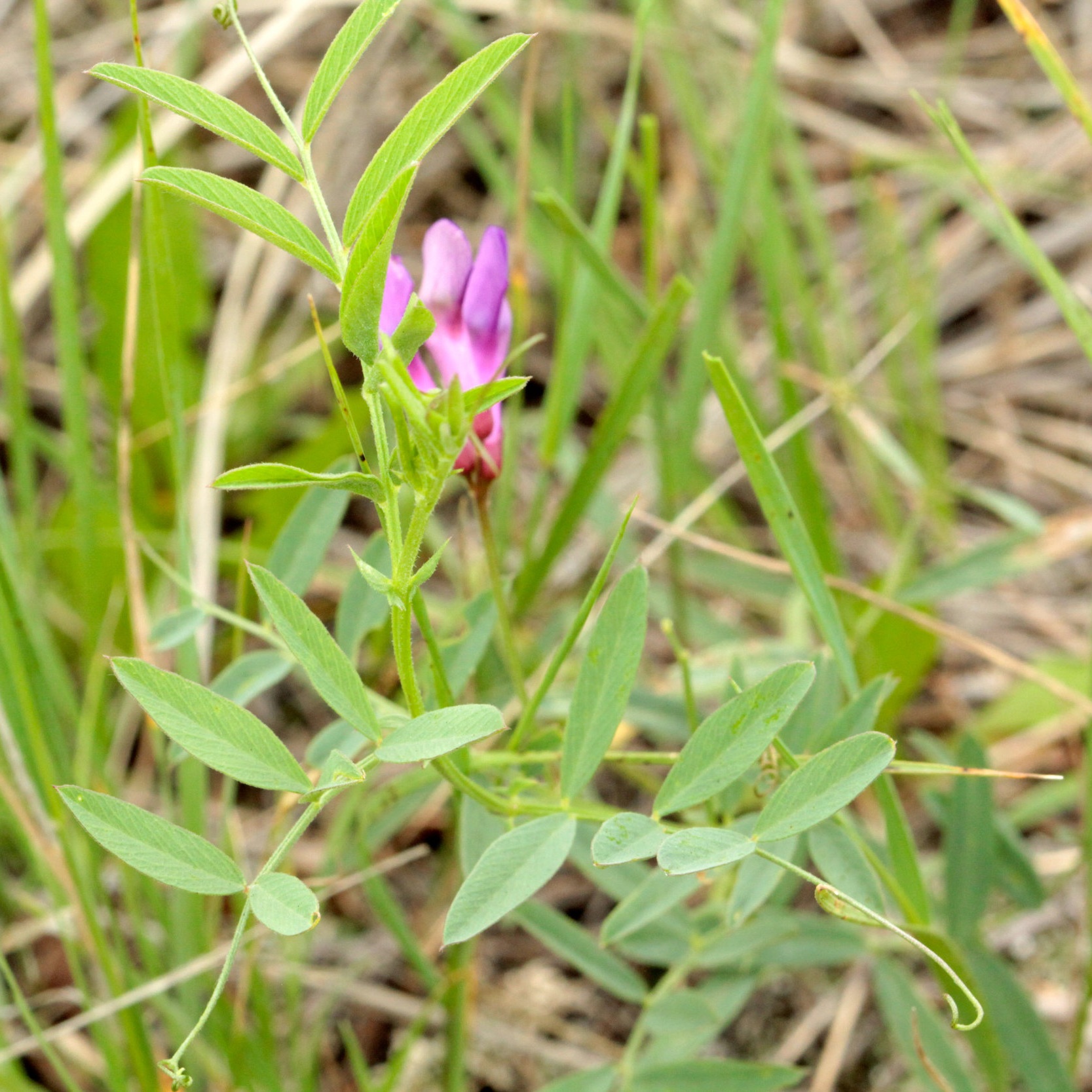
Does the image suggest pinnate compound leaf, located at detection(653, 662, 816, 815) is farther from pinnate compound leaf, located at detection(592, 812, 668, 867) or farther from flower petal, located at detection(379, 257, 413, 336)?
flower petal, located at detection(379, 257, 413, 336)

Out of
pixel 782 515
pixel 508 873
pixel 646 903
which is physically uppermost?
pixel 782 515

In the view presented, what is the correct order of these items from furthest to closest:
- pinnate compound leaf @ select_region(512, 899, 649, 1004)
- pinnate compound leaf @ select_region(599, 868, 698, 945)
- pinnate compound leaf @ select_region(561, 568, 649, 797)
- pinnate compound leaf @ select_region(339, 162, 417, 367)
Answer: pinnate compound leaf @ select_region(512, 899, 649, 1004) → pinnate compound leaf @ select_region(599, 868, 698, 945) → pinnate compound leaf @ select_region(561, 568, 649, 797) → pinnate compound leaf @ select_region(339, 162, 417, 367)

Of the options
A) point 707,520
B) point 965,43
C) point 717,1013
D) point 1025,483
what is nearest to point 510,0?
point 965,43

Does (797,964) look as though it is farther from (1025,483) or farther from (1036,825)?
(1025,483)

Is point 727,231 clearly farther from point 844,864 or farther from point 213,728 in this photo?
point 213,728

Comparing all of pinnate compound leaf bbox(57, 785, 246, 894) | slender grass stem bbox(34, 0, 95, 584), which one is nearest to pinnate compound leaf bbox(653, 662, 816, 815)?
pinnate compound leaf bbox(57, 785, 246, 894)

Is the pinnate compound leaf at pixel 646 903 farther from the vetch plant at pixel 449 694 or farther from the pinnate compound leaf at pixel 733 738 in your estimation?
the pinnate compound leaf at pixel 733 738

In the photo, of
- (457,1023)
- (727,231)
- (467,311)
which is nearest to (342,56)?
(467,311)
